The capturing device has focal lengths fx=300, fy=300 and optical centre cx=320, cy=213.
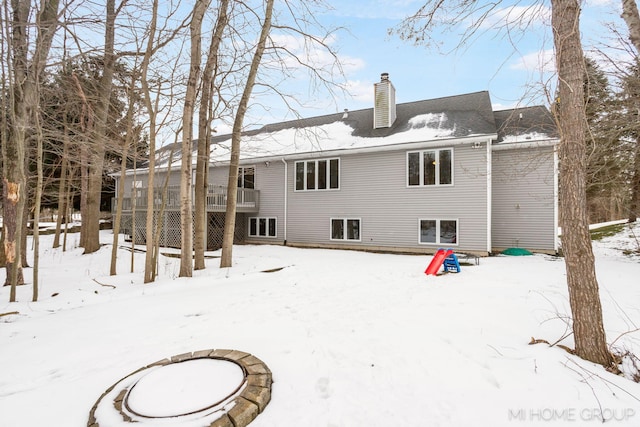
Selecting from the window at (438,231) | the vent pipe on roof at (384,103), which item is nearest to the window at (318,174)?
the vent pipe on roof at (384,103)

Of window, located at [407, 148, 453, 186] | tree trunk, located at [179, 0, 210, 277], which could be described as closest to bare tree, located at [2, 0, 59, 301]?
tree trunk, located at [179, 0, 210, 277]

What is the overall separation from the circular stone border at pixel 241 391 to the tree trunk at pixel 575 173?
2.87 metres

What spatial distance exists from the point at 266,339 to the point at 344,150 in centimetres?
1022

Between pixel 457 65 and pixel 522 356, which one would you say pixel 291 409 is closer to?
pixel 522 356

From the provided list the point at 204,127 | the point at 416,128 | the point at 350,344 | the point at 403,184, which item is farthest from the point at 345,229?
the point at 350,344

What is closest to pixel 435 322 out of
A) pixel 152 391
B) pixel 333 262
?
pixel 152 391

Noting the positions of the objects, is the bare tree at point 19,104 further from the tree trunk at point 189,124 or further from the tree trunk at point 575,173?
the tree trunk at point 575,173

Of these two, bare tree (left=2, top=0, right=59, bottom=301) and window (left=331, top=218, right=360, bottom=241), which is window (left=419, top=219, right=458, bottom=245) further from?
bare tree (left=2, top=0, right=59, bottom=301)

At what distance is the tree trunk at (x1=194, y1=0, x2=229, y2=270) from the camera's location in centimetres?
769

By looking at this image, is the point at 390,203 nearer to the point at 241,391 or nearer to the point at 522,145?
the point at 522,145

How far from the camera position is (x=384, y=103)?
531 inches

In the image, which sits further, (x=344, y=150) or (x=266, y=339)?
(x=344, y=150)

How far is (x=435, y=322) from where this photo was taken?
12.4 feet

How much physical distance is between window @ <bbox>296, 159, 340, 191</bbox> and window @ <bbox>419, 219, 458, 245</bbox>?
4.07 meters
